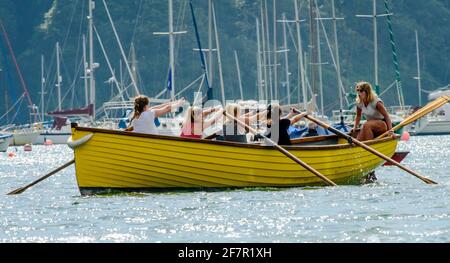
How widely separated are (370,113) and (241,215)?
6791 mm

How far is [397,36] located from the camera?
155 m

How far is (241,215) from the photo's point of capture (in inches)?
779

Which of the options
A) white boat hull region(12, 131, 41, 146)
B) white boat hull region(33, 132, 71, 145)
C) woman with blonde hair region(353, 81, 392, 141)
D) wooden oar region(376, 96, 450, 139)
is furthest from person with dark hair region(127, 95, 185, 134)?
white boat hull region(33, 132, 71, 145)

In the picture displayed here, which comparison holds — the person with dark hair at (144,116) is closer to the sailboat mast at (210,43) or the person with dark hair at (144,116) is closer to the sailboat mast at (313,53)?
the sailboat mast at (210,43)

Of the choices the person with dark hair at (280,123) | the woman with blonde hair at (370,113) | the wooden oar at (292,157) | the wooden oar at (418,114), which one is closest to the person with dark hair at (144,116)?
the wooden oar at (292,157)

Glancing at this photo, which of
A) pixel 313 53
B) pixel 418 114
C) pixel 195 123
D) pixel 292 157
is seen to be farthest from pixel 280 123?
pixel 313 53

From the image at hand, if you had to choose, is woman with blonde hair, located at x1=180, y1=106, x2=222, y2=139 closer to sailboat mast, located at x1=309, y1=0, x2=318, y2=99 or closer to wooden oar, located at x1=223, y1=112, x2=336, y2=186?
wooden oar, located at x1=223, y1=112, x2=336, y2=186

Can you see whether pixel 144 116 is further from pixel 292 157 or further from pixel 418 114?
pixel 418 114

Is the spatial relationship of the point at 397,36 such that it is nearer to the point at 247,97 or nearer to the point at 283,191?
the point at 247,97

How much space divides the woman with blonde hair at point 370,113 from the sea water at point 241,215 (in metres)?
1.11

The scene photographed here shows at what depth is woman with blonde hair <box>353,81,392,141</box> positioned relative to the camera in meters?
25.2

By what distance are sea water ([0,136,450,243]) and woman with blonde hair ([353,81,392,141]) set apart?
111 centimetres

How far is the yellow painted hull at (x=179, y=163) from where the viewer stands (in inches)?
893
